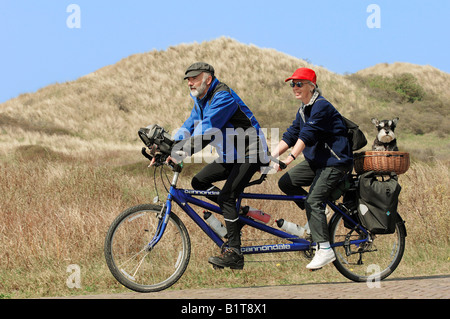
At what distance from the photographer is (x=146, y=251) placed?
5641mm

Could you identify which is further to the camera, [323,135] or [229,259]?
[323,135]

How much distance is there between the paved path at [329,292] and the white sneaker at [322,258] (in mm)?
225

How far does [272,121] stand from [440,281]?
3506 centimetres

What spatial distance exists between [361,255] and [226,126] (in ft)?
7.46

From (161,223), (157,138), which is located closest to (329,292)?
(161,223)

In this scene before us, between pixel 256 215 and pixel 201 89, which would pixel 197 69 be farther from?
pixel 256 215

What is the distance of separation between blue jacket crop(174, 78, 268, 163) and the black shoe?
38.3 inches

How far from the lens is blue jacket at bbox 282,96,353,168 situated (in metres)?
5.85

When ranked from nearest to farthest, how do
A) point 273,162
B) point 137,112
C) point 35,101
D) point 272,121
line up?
point 273,162, point 272,121, point 137,112, point 35,101

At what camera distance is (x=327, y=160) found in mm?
6020

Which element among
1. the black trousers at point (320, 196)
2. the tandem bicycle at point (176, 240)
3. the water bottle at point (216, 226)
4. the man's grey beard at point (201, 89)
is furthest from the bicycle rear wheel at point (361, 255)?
the man's grey beard at point (201, 89)

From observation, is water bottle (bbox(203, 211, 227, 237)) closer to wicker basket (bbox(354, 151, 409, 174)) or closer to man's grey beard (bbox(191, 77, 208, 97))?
man's grey beard (bbox(191, 77, 208, 97))
